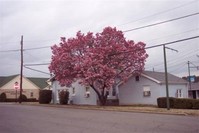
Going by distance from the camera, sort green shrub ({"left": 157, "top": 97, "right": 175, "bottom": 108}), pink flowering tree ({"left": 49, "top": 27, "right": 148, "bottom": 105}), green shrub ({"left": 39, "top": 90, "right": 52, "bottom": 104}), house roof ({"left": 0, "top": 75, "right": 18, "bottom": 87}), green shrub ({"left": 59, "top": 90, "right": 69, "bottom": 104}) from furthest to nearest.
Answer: house roof ({"left": 0, "top": 75, "right": 18, "bottom": 87}), green shrub ({"left": 39, "top": 90, "right": 52, "bottom": 104}), green shrub ({"left": 59, "top": 90, "right": 69, "bottom": 104}), pink flowering tree ({"left": 49, "top": 27, "right": 148, "bottom": 105}), green shrub ({"left": 157, "top": 97, "right": 175, "bottom": 108})

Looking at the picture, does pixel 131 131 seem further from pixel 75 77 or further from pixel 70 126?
pixel 75 77

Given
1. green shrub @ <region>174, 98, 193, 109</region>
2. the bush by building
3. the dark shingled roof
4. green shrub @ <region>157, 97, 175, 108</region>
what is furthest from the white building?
the dark shingled roof

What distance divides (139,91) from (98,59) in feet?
28.0

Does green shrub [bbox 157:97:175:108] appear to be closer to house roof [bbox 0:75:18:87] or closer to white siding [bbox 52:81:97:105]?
white siding [bbox 52:81:97:105]

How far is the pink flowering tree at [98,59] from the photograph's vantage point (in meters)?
37.6

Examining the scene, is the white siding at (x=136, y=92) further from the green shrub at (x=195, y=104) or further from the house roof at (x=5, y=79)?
the house roof at (x=5, y=79)

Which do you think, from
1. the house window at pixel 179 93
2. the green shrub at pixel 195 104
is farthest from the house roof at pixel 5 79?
the green shrub at pixel 195 104

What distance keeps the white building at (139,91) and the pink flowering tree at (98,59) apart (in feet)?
8.99

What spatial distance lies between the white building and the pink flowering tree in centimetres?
274

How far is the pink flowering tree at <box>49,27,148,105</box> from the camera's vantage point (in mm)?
37625

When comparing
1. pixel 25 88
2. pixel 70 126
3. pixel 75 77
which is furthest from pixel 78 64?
pixel 25 88

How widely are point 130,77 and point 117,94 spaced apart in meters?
3.42

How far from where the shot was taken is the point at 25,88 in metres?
81.7

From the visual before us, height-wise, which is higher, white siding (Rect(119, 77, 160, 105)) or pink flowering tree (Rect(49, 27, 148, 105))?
pink flowering tree (Rect(49, 27, 148, 105))
